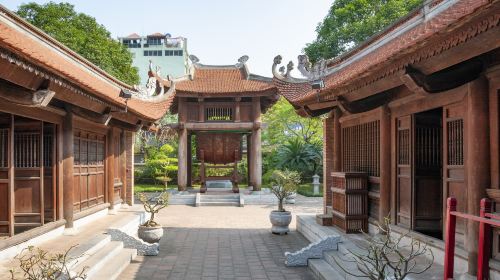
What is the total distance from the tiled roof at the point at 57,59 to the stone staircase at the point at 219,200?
5.94 metres

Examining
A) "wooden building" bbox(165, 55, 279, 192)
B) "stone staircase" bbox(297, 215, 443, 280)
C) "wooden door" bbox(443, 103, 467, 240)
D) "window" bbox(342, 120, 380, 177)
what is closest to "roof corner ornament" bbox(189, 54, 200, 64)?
"wooden building" bbox(165, 55, 279, 192)

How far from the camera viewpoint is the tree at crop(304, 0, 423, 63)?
86.2ft

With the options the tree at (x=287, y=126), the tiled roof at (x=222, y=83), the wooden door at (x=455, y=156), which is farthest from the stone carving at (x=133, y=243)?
the tree at (x=287, y=126)

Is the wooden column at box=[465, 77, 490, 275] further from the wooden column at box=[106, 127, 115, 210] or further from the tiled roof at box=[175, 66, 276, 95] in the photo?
the tiled roof at box=[175, 66, 276, 95]

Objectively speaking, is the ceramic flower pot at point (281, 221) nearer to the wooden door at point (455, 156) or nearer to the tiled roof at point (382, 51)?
the tiled roof at point (382, 51)

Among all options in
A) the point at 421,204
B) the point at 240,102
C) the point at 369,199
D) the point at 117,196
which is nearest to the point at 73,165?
the point at 117,196

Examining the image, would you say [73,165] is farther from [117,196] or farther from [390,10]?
[390,10]

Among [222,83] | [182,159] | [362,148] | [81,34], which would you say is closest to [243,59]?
[222,83]

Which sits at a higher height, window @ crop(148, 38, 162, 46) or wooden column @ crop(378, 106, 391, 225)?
window @ crop(148, 38, 162, 46)

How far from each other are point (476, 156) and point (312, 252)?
3550mm

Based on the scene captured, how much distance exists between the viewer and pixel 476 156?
17.1 feet

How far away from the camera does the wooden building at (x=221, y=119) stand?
2052 cm

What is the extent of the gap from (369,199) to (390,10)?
1991 cm

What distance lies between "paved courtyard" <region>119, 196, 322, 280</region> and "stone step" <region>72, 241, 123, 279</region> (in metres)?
0.36
